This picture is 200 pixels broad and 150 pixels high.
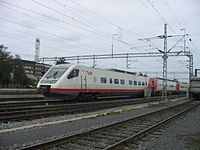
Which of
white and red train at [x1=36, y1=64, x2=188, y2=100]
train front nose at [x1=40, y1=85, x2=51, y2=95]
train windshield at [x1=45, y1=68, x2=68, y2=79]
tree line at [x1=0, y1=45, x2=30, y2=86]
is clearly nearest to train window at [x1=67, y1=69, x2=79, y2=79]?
white and red train at [x1=36, y1=64, x2=188, y2=100]

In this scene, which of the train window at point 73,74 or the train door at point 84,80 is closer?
the train window at point 73,74

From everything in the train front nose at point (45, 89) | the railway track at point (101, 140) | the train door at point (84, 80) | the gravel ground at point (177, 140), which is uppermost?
the train door at point (84, 80)

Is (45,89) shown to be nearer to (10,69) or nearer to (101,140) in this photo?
(101,140)

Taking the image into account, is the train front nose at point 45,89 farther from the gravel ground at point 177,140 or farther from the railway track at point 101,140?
the gravel ground at point 177,140

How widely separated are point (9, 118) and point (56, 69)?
900 cm

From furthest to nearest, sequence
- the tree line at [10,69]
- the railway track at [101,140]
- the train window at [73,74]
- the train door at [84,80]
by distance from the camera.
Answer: the tree line at [10,69], the train door at [84,80], the train window at [73,74], the railway track at [101,140]

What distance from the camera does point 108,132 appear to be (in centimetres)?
754

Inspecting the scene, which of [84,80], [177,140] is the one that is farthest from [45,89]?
[177,140]

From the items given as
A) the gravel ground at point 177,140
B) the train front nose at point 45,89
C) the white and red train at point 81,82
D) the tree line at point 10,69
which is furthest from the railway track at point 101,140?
the tree line at point 10,69

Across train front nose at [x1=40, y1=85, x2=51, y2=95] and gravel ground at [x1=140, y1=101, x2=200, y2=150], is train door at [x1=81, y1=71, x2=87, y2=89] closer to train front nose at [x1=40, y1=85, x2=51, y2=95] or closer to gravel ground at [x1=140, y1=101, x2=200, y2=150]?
train front nose at [x1=40, y1=85, x2=51, y2=95]

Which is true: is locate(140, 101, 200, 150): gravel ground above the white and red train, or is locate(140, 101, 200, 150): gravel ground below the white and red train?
below

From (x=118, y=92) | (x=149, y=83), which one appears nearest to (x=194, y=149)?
(x=118, y=92)

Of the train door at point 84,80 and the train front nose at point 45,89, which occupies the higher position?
the train door at point 84,80

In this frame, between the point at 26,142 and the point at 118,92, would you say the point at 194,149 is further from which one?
the point at 118,92
